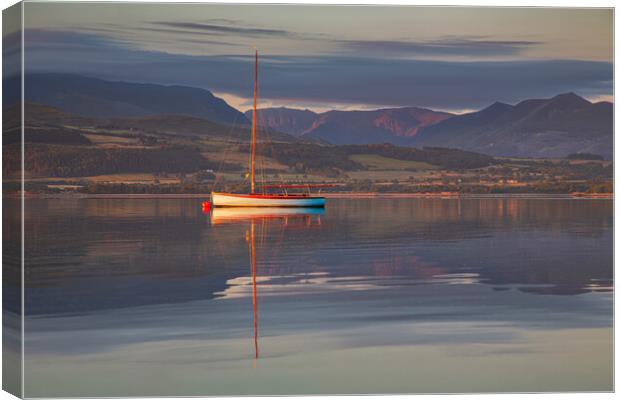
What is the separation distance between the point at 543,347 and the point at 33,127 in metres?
5.38

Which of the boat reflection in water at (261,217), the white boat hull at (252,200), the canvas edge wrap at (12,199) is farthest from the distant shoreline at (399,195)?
the canvas edge wrap at (12,199)

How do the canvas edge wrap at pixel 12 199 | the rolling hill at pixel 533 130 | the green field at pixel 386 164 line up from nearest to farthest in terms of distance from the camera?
the canvas edge wrap at pixel 12 199 < the rolling hill at pixel 533 130 < the green field at pixel 386 164

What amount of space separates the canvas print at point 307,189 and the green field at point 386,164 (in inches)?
1.3

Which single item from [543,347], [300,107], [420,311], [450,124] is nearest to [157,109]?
[300,107]

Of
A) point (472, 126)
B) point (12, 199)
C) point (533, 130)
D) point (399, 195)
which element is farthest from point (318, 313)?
point (533, 130)

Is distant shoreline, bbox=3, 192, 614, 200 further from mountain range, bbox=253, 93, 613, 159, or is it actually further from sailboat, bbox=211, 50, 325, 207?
sailboat, bbox=211, 50, 325, 207

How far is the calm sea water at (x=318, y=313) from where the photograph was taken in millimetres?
10039

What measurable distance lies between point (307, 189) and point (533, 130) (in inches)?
151

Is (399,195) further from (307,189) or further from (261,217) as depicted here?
(261,217)

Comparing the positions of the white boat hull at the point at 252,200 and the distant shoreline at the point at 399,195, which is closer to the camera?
the distant shoreline at the point at 399,195

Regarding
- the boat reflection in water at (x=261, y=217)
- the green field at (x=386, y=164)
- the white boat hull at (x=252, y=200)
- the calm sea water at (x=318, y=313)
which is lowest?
the calm sea water at (x=318, y=313)

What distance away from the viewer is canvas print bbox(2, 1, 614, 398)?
1029 cm

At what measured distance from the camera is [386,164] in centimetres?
1497

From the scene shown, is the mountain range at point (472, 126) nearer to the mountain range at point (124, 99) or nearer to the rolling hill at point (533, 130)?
the rolling hill at point (533, 130)
